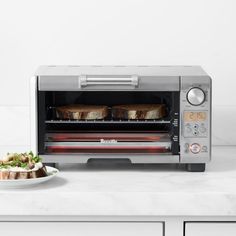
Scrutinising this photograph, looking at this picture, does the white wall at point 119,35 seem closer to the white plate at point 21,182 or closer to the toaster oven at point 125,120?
the toaster oven at point 125,120

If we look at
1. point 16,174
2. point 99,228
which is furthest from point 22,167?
point 99,228

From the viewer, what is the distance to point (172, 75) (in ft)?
6.26

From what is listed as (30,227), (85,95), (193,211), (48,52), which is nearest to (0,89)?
(48,52)

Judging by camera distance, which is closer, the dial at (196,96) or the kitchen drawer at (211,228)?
the kitchen drawer at (211,228)

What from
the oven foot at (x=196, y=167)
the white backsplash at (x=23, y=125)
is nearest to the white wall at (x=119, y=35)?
the white backsplash at (x=23, y=125)

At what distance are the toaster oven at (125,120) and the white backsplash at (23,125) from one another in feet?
1.32

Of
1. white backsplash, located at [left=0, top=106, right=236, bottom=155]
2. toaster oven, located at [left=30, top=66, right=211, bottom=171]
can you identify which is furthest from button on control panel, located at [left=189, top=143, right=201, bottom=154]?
white backsplash, located at [left=0, top=106, right=236, bottom=155]

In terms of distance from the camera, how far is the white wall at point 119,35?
239cm

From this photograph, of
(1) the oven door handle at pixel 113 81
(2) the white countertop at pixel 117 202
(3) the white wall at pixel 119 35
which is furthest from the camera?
(3) the white wall at pixel 119 35

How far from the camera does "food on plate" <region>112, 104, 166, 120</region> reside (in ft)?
6.40

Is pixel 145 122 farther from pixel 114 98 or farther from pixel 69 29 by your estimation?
pixel 69 29

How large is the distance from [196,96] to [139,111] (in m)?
0.17

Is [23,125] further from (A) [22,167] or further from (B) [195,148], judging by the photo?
(B) [195,148]

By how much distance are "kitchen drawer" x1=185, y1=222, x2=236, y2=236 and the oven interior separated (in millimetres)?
263
